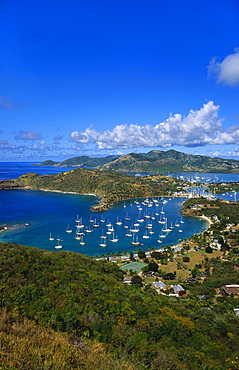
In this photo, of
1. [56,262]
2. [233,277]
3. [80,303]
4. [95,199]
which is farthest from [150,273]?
[95,199]

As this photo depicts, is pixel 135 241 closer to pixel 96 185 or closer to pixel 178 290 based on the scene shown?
pixel 178 290

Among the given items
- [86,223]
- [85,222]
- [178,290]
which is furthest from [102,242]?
[178,290]

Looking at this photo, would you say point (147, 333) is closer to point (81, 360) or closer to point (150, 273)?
point (81, 360)

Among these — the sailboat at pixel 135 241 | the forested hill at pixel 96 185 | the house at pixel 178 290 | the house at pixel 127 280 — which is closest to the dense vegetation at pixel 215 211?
the sailboat at pixel 135 241

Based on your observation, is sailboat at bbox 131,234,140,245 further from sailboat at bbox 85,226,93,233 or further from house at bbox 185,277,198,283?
house at bbox 185,277,198,283

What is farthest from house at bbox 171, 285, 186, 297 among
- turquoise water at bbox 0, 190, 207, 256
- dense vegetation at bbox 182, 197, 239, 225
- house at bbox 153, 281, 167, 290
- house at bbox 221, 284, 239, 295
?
dense vegetation at bbox 182, 197, 239, 225

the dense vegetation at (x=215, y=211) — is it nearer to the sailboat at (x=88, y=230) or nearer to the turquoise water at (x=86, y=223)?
the turquoise water at (x=86, y=223)
